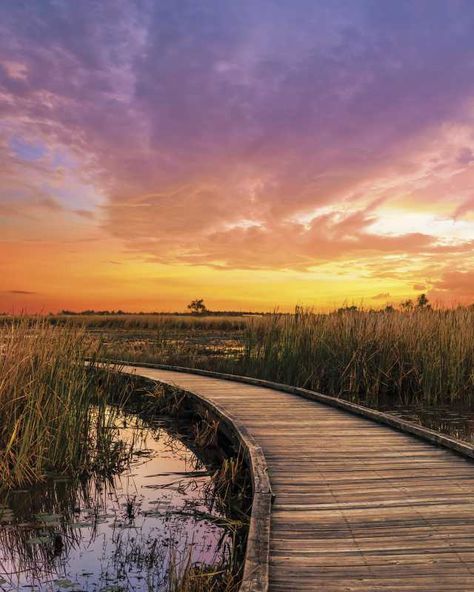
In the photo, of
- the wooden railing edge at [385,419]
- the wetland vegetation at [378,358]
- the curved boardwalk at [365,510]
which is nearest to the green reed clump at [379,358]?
the wetland vegetation at [378,358]

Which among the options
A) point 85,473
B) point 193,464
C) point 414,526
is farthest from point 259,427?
point 414,526

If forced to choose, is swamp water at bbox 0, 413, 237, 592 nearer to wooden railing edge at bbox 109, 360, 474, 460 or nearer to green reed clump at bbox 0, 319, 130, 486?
green reed clump at bbox 0, 319, 130, 486

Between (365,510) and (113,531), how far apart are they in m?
1.92

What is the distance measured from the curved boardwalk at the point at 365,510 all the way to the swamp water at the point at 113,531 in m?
0.61

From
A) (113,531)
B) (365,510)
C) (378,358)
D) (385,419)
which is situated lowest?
(113,531)

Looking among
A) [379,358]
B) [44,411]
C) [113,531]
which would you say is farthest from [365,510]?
[379,358]

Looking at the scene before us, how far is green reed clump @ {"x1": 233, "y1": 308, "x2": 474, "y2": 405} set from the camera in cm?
1038

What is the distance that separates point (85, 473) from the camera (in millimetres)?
5934

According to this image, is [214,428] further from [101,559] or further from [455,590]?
[455,590]

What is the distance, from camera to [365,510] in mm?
3924

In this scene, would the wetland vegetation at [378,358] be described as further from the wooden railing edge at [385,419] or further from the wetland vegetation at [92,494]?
the wetland vegetation at [92,494]

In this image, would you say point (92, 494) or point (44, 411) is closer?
point (92, 494)

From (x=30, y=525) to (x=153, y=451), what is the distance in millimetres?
2595

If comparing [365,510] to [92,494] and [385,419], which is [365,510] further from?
[385,419]
